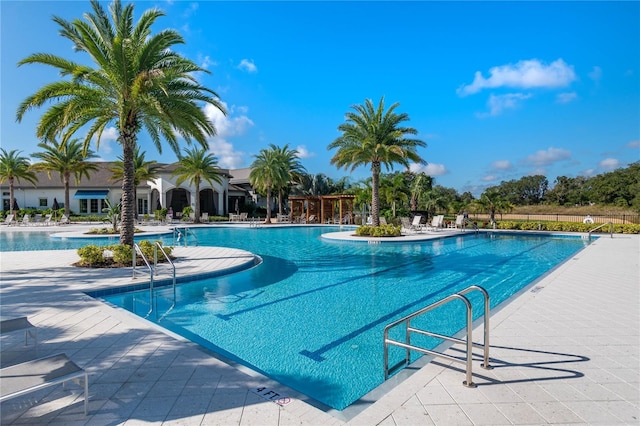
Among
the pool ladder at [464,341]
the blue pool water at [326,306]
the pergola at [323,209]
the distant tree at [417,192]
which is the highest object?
the distant tree at [417,192]

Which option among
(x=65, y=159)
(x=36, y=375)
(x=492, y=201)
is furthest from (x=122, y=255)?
(x=492, y=201)

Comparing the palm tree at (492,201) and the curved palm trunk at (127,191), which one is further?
the palm tree at (492,201)

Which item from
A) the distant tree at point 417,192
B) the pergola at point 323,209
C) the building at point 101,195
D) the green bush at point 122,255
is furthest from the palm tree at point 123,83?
the building at point 101,195

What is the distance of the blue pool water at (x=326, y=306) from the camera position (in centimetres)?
508

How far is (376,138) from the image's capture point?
69.4 ft

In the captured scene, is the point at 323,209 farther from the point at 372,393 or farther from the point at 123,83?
the point at 372,393

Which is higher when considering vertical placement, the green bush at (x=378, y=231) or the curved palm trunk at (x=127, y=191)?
the curved palm trunk at (x=127, y=191)

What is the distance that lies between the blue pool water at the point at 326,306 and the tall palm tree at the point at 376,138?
756 cm

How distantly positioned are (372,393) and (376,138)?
18.7 m

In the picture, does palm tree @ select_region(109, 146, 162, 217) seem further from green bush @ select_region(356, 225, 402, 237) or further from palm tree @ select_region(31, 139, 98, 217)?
green bush @ select_region(356, 225, 402, 237)

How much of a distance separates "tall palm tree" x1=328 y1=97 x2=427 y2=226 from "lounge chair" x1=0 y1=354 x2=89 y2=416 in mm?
18316

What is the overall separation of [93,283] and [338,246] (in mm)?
11431

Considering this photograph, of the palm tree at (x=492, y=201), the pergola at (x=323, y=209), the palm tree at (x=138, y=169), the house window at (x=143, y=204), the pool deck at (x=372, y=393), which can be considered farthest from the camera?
the house window at (x=143, y=204)

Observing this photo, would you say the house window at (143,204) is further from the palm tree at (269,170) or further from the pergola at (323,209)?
the pergola at (323,209)
